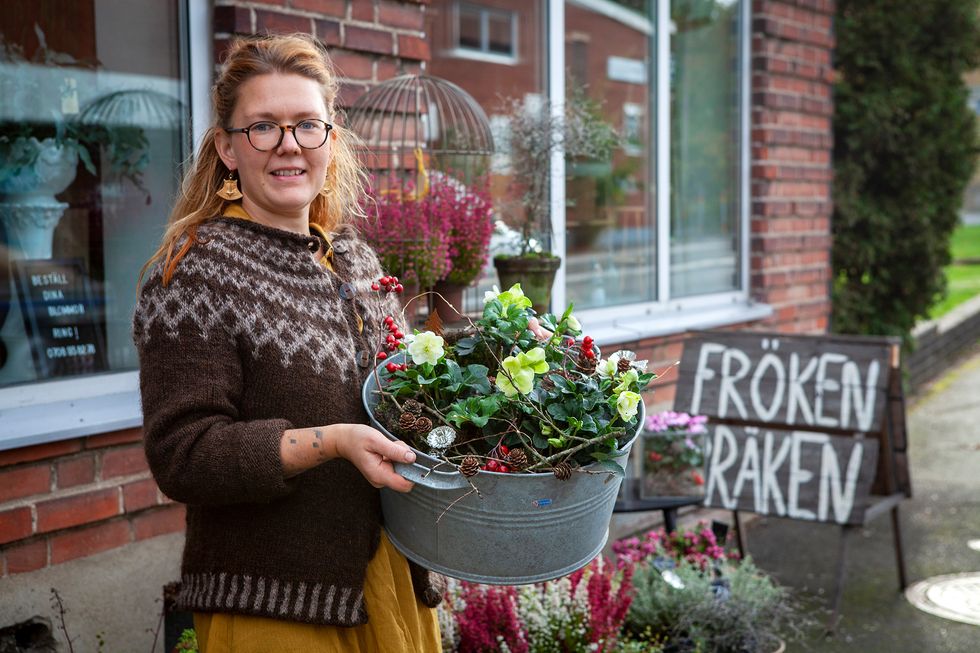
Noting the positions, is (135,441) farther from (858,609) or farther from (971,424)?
(971,424)

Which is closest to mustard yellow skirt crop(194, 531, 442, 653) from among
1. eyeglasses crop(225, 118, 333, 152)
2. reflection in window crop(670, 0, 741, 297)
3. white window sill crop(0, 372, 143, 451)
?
eyeglasses crop(225, 118, 333, 152)

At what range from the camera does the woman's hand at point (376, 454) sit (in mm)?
1608

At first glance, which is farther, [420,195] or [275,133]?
[420,195]

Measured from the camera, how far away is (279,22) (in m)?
3.19

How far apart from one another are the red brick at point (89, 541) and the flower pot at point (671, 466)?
1.75 m

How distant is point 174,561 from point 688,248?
3423 millimetres

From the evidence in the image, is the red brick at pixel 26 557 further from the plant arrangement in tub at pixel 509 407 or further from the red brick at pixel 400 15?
the red brick at pixel 400 15

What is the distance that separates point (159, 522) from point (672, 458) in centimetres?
178

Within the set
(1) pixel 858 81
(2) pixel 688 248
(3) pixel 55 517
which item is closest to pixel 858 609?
(2) pixel 688 248

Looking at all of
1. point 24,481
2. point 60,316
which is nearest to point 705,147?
point 60,316

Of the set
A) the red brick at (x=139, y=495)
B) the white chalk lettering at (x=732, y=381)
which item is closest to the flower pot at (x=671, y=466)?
the white chalk lettering at (x=732, y=381)

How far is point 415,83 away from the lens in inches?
134

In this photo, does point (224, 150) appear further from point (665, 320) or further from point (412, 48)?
point (665, 320)

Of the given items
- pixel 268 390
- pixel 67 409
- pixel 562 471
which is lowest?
pixel 67 409
